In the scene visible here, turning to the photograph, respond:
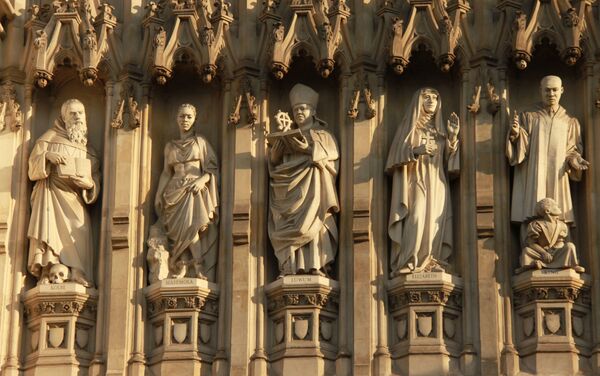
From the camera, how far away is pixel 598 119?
1017 inches

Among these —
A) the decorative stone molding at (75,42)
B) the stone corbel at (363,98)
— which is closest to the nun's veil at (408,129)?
the stone corbel at (363,98)

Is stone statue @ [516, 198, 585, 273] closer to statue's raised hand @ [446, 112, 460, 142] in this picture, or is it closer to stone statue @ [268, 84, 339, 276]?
statue's raised hand @ [446, 112, 460, 142]

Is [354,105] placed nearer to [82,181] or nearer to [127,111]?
[127,111]

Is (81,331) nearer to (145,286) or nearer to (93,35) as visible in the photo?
(145,286)

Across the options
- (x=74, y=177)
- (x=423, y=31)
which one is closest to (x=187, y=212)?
(x=74, y=177)

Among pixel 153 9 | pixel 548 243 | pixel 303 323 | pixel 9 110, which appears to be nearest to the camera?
pixel 548 243

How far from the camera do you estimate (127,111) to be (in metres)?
26.6

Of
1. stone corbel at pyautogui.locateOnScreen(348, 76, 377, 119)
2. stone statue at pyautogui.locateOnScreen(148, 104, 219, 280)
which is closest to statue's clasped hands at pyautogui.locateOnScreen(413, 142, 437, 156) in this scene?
stone corbel at pyautogui.locateOnScreen(348, 76, 377, 119)

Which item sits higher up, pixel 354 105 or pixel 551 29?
pixel 551 29

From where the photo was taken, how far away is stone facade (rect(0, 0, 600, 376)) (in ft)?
82.4

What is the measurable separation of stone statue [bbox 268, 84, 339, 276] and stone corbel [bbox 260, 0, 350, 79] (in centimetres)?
50

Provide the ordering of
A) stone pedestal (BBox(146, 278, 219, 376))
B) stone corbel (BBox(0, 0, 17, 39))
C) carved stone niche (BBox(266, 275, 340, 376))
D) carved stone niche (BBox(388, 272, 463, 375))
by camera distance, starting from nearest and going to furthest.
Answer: carved stone niche (BBox(388, 272, 463, 375))
carved stone niche (BBox(266, 275, 340, 376))
stone pedestal (BBox(146, 278, 219, 376))
stone corbel (BBox(0, 0, 17, 39))

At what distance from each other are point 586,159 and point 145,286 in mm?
5873

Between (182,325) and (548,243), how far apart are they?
4.73 meters
